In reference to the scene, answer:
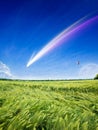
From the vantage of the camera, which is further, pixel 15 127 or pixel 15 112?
pixel 15 112

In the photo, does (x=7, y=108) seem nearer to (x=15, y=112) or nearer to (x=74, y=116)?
(x=15, y=112)

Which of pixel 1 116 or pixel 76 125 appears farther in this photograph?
pixel 76 125

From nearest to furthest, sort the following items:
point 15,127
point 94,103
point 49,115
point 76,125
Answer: point 15,127 → point 76,125 → point 49,115 → point 94,103

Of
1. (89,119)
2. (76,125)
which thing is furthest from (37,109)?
(89,119)

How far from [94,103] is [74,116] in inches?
84.0

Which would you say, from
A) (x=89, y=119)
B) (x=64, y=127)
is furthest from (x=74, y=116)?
(x=64, y=127)

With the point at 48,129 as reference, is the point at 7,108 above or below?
above

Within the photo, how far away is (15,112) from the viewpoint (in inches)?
155

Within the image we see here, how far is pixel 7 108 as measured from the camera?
153 inches

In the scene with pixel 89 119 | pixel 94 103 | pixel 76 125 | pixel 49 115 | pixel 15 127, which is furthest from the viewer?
pixel 94 103

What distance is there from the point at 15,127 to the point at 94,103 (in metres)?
3.56

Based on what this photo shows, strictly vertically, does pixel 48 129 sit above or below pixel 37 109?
below

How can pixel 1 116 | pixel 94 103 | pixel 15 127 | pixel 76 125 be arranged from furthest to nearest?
1. pixel 94 103
2. pixel 76 125
3. pixel 1 116
4. pixel 15 127

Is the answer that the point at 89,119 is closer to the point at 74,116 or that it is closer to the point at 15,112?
the point at 74,116
